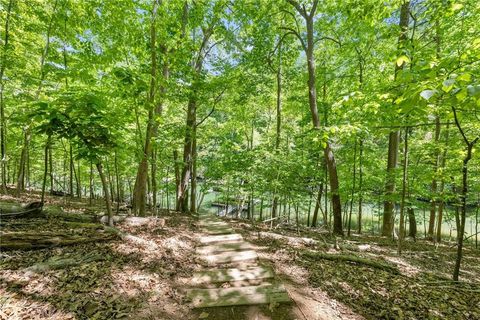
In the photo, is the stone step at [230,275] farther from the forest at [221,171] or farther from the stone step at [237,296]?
the stone step at [237,296]

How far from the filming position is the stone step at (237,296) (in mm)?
2936

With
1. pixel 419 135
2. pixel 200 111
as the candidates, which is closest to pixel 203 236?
pixel 200 111

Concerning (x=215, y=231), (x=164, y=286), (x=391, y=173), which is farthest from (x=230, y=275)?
(x=391, y=173)

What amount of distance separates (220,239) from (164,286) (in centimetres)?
267

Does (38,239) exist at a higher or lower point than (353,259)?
higher

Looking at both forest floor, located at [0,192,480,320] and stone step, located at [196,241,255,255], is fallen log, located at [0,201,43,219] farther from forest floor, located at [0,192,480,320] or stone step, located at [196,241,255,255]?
stone step, located at [196,241,255,255]

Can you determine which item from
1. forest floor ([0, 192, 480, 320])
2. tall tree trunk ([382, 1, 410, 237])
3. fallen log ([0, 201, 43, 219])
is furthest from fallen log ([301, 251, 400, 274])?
fallen log ([0, 201, 43, 219])

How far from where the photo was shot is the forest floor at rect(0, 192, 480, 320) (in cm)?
249

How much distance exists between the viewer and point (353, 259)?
4.70 m

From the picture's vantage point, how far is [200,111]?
13.4m

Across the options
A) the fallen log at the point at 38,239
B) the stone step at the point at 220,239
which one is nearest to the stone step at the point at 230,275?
the stone step at the point at 220,239

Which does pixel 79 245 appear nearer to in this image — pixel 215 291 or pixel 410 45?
pixel 215 291

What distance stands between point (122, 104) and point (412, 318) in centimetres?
636

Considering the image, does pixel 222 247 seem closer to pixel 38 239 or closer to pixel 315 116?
pixel 38 239
